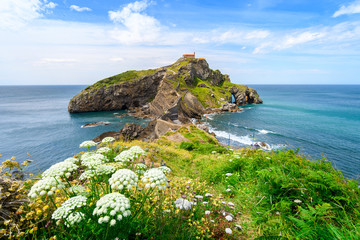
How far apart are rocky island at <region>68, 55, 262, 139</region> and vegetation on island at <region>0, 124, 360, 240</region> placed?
6434 centimetres

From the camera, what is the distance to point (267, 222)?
434cm

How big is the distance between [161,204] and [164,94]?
8030cm

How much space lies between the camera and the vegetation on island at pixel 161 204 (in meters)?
2.75

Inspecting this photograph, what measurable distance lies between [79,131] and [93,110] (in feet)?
146

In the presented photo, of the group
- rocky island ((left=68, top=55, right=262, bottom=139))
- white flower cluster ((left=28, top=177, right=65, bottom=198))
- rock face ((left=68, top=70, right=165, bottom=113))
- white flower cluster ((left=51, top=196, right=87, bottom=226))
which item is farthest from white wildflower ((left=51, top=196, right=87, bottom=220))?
rock face ((left=68, top=70, right=165, bottom=113))

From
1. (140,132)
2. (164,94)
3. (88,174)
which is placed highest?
(164,94)

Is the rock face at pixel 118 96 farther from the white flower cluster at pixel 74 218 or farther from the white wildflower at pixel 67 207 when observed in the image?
the white flower cluster at pixel 74 218

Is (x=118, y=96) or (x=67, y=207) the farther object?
(x=118, y=96)

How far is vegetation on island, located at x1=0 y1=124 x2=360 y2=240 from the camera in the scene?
2.75 meters

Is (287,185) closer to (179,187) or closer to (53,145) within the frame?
(179,187)

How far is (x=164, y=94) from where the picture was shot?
82.3 m

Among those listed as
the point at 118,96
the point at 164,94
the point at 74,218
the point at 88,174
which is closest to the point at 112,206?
the point at 74,218

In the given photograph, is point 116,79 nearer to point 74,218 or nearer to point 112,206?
point 74,218

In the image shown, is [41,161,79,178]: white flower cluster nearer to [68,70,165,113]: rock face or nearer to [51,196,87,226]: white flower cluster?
[51,196,87,226]: white flower cluster
